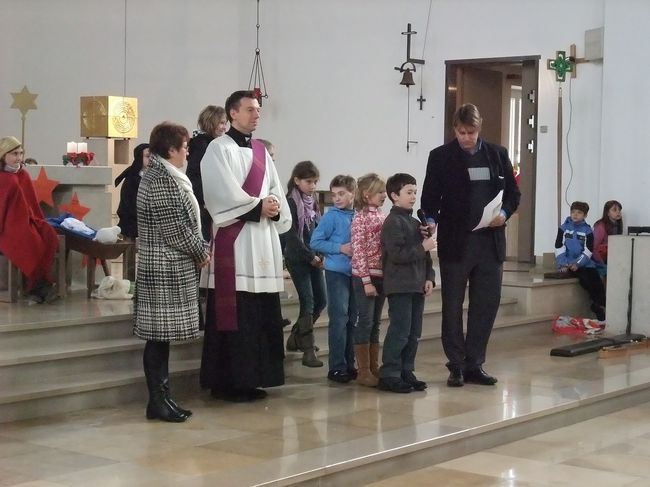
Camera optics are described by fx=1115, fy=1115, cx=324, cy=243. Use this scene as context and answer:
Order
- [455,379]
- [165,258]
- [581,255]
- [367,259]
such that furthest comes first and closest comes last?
[581,255] → [455,379] → [367,259] → [165,258]

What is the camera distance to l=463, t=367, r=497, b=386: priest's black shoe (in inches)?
255

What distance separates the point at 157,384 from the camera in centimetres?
536

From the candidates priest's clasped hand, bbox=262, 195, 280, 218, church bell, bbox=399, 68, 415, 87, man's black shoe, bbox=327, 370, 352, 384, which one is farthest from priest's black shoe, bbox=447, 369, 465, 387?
church bell, bbox=399, 68, 415, 87

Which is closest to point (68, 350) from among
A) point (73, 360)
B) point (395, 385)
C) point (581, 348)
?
point (73, 360)

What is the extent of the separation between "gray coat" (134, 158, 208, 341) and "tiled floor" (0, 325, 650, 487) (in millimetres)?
486

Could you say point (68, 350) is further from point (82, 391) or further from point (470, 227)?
point (470, 227)

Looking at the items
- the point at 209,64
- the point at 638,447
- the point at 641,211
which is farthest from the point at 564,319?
the point at 209,64

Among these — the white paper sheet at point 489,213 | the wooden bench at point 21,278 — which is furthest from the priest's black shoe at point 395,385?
the wooden bench at point 21,278

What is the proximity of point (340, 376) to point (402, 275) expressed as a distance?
30.9 inches

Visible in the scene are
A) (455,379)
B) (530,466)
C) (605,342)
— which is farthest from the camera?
(605,342)

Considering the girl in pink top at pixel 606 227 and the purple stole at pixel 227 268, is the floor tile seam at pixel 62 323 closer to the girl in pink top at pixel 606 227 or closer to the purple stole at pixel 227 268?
the purple stole at pixel 227 268

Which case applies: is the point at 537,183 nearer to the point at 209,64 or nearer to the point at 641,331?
the point at 641,331

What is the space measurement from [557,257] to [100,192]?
4.09 m

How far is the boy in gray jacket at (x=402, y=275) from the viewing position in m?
6.04
